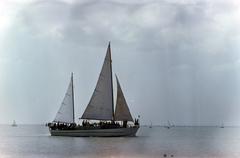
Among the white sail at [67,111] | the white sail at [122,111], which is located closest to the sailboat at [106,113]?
the white sail at [122,111]

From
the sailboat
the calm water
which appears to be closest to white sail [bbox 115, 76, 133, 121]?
the sailboat

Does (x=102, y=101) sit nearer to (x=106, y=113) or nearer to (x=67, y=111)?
(x=106, y=113)

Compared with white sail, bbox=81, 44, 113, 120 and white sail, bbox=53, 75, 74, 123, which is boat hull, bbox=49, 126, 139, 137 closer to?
white sail, bbox=81, 44, 113, 120

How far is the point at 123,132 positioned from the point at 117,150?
15218mm

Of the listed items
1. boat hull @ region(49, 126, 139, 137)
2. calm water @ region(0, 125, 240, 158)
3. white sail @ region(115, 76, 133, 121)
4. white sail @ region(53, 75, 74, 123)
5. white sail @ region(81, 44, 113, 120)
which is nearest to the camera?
calm water @ region(0, 125, 240, 158)

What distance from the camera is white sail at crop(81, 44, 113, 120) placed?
53.7 meters

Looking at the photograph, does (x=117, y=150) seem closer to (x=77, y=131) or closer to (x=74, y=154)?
(x=74, y=154)

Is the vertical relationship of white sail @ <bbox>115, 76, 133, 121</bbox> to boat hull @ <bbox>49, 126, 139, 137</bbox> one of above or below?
above

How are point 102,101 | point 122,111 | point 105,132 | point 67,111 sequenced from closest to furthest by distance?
point 105,132
point 122,111
point 102,101
point 67,111

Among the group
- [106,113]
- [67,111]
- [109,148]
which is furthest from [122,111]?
[109,148]

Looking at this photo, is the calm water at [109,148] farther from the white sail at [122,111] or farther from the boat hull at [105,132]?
→ the white sail at [122,111]

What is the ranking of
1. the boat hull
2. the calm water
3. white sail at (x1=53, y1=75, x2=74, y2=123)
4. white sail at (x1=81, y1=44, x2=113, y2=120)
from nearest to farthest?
1. the calm water
2. the boat hull
3. white sail at (x1=81, y1=44, x2=113, y2=120)
4. white sail at (x1=53, y1=75, x2=74, y2=123)

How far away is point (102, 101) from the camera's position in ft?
176

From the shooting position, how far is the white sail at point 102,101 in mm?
53719
